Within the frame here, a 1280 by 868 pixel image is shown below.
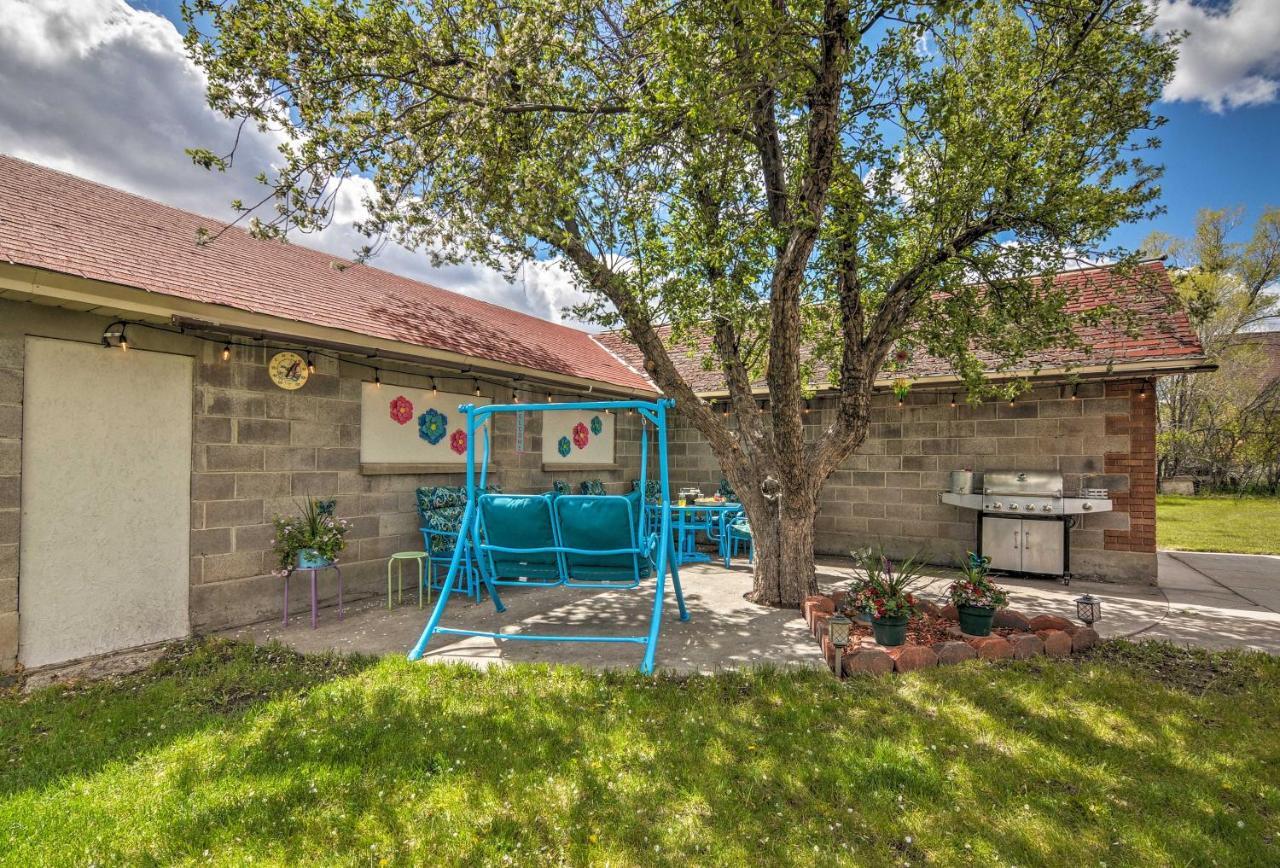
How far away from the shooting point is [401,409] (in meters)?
6.64

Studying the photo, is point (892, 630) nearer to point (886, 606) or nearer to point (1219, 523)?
point (886, 606)

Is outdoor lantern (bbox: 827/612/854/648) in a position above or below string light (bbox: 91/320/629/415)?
below

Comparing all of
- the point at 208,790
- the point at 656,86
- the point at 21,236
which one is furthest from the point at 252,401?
the point at 656,86

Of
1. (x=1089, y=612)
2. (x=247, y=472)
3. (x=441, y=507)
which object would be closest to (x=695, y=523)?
(x=441, y=507)

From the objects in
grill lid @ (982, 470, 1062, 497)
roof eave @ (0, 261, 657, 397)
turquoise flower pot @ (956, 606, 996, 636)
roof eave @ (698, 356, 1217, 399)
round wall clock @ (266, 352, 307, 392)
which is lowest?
turquoise flower pot @ (956, 606, 996, 636)

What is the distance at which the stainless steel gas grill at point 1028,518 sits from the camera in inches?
272

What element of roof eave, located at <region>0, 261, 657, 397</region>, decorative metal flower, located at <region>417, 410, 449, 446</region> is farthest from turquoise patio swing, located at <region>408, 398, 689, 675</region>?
decorative metal flower, located at <region>417, 410, 449, 446</region>

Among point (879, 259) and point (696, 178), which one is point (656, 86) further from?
point (879, 259)

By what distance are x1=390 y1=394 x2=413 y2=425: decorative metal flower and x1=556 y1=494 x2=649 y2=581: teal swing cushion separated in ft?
10.4

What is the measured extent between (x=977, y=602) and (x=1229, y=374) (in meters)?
23.0

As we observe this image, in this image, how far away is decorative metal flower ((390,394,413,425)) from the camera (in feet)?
21.6

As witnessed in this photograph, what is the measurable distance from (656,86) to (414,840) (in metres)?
4.63

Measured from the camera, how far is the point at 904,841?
2240 millimetres

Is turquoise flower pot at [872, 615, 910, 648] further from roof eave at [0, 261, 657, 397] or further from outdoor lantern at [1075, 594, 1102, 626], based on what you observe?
roof eave at [0, 261, 657, 397]
